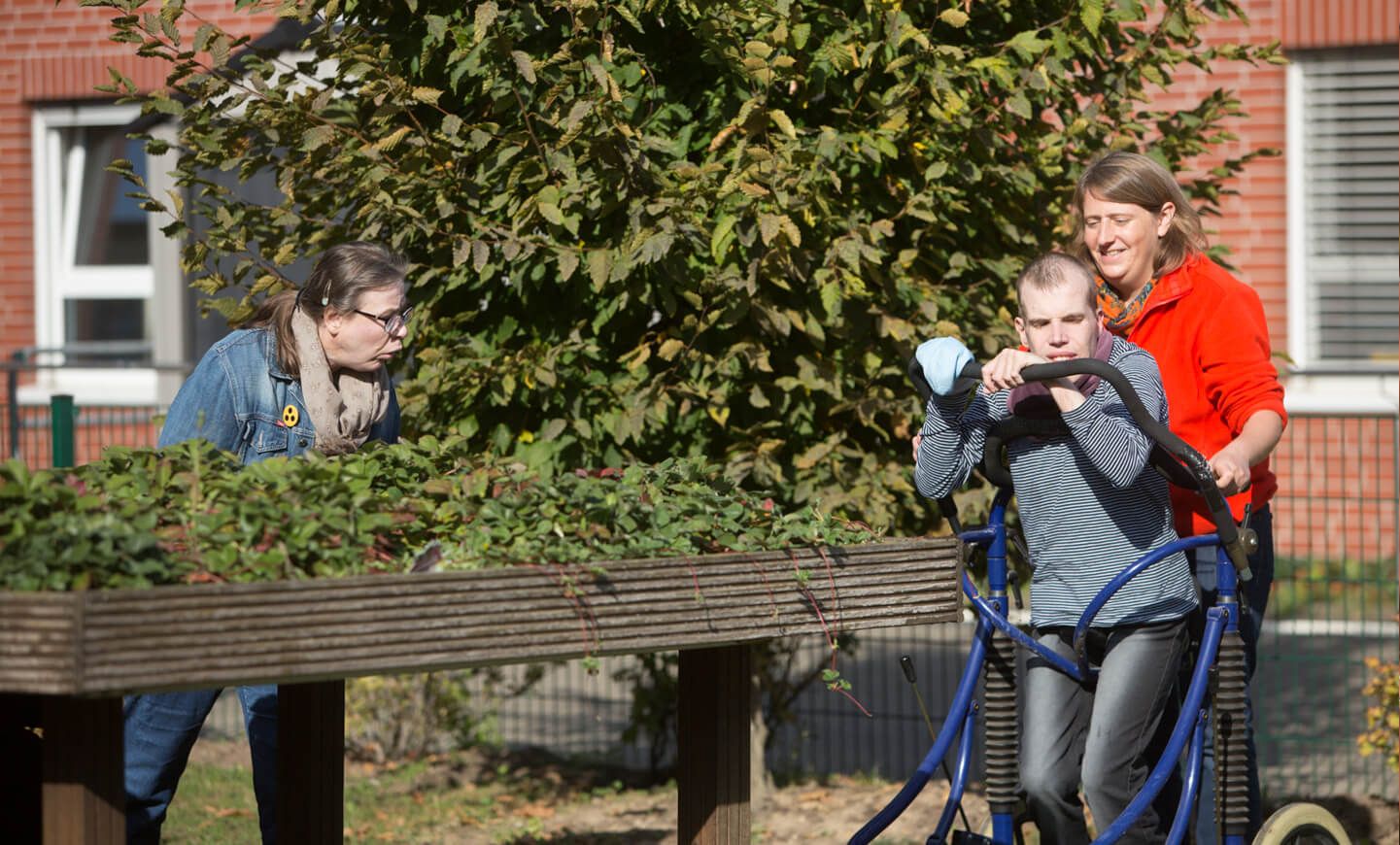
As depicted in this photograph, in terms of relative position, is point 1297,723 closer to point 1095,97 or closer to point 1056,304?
point 1095,97

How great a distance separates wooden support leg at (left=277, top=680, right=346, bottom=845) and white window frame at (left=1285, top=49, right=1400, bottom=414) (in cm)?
850

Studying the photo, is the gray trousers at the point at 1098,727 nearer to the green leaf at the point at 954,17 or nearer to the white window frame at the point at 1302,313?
the green leaf at the point at 954,17

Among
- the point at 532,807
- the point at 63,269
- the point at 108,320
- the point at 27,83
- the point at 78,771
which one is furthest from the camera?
the point at 108,320

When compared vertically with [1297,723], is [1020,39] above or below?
above

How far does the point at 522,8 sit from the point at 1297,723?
5.05 metres

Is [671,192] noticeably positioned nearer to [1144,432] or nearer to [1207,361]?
[1207,361]

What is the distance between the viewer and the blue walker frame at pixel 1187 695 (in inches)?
135

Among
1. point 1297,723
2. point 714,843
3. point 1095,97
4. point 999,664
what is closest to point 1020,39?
point 1095,97

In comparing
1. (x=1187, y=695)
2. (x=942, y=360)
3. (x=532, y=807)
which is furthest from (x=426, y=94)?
(x=532, y=807)

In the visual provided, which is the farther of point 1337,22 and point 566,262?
point 1337,22

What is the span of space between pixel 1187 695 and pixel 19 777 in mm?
2262

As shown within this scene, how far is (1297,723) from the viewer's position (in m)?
7.59

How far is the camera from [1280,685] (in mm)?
7117

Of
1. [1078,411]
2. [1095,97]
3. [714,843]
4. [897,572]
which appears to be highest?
[1095,97]
